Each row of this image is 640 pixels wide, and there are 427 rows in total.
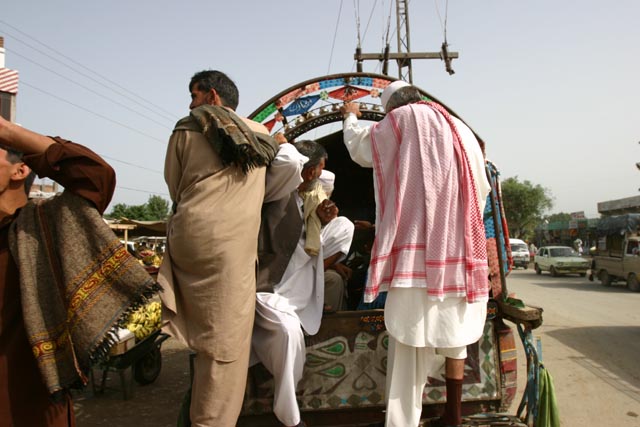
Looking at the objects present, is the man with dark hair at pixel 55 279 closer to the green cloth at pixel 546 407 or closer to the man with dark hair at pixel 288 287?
the man with dark hair at pixel 288 287

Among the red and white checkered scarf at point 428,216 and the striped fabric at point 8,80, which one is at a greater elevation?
the striped fabric at point 8,80

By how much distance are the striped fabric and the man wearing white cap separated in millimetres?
11737

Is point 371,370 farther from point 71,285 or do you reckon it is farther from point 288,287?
point 71,285

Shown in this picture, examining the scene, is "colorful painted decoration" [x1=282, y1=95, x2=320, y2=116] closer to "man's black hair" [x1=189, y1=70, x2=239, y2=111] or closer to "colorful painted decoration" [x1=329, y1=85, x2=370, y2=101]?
"colorful painted decoration" [x1=329, y1=85, x2=370, y2=101]

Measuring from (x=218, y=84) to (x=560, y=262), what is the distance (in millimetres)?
20954

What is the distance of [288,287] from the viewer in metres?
2.64

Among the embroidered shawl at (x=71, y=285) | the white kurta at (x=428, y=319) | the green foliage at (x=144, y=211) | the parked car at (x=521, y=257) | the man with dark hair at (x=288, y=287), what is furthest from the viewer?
the green foliage at (x=144, y=211)

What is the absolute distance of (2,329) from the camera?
1.57 metres

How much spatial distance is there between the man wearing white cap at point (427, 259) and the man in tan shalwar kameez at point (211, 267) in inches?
25.4

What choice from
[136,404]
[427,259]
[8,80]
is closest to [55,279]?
[427,259]

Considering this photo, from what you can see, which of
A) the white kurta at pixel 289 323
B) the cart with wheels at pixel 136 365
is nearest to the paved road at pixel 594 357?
the white kurta at pixel 289 323

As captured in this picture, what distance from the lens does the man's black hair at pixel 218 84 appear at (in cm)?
250

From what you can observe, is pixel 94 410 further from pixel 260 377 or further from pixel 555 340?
pixel 555 340

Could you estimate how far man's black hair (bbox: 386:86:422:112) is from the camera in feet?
8.93
